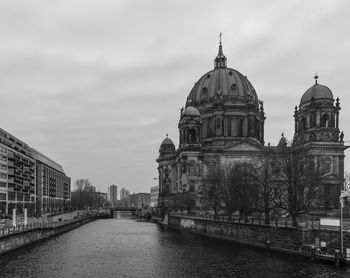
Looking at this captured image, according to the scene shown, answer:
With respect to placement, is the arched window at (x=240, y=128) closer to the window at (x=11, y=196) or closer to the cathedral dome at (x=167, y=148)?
the cathedral dome at (x=167, y=148)

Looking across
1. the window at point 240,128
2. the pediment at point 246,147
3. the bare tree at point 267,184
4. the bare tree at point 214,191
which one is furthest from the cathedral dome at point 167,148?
the bare tree at point 267,184

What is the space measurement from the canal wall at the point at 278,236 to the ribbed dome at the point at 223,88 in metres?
74.5

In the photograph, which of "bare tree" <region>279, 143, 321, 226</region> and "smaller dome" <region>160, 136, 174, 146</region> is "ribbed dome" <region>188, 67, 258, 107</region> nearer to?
"smaller dome" <region>160, 136, 174, 146</region>

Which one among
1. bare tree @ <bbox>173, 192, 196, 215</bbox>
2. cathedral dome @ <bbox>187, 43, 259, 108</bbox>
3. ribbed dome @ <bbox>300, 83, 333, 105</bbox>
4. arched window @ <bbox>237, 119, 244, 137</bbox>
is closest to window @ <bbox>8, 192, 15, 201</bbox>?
bare tree @ <bbox>173, 192, 196, 215</bbox>

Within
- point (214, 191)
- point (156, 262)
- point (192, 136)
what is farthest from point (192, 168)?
point (156, 262)

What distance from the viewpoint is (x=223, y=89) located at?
509ft

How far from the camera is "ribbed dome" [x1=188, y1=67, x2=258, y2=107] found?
154750 millimetres

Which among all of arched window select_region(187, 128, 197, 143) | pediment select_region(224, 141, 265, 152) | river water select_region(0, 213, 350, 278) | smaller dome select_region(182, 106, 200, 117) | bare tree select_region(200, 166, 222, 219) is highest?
smaller dome select_region(182, 106, 200, 117)

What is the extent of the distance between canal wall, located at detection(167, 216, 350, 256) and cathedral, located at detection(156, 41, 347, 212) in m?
32.7

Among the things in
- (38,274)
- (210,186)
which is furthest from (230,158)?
(38,274)

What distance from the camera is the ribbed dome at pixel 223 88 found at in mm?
154750

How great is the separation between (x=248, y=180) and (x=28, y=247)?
4176 centimetres

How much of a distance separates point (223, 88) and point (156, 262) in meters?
108

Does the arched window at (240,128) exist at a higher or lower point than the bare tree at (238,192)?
higher
